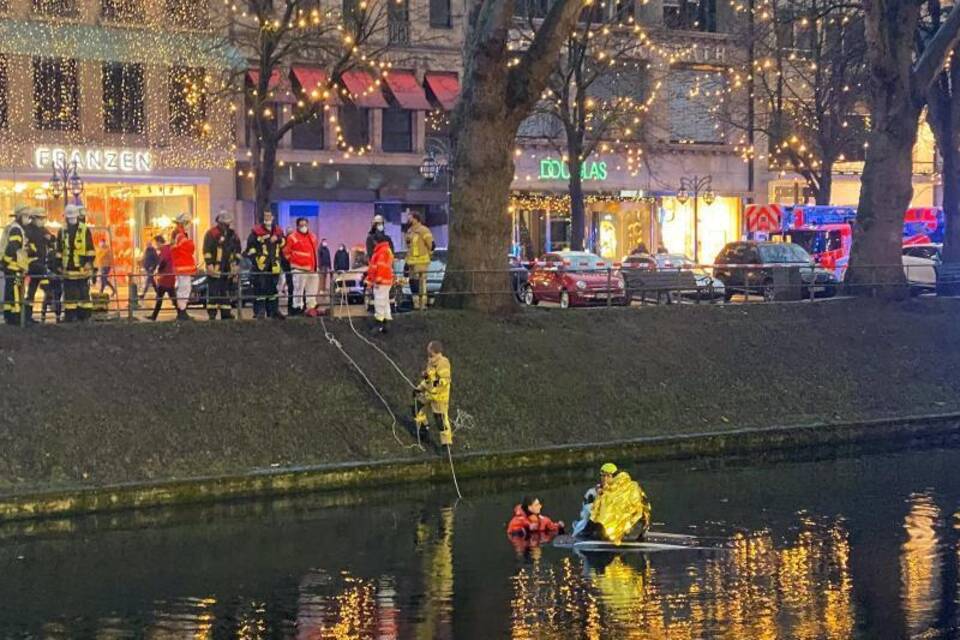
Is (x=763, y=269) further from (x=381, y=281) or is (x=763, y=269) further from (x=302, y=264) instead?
(x=302, y=264)

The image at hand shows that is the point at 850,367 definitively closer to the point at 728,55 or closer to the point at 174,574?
the point at 174,574

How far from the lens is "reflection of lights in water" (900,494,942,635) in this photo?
12992 mm

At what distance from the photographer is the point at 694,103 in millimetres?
56938

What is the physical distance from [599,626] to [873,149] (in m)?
21.8

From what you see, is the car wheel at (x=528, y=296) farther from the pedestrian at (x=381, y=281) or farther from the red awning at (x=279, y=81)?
the red awning at (x=279, y=81)

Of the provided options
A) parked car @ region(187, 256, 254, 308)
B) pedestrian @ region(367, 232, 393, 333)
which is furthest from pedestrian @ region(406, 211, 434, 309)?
parked car @ region(187, 256, 254, 308)

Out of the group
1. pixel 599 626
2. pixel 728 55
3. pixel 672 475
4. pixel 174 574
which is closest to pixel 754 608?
A: pixel 599 626

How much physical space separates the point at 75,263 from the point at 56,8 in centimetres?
2160

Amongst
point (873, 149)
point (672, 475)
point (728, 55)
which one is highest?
point (728, 55)

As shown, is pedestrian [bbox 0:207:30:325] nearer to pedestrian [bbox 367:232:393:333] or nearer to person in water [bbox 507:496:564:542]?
pedestrian [bbox 367:232:393:333]

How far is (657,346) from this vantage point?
27031mm

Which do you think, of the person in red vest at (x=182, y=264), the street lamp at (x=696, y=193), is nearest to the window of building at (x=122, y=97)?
the person in red vest at (x=182, y=264)

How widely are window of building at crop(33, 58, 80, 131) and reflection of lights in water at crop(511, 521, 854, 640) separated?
31.7 m

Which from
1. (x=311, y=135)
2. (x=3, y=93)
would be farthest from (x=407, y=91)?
(x=3, y=93)
